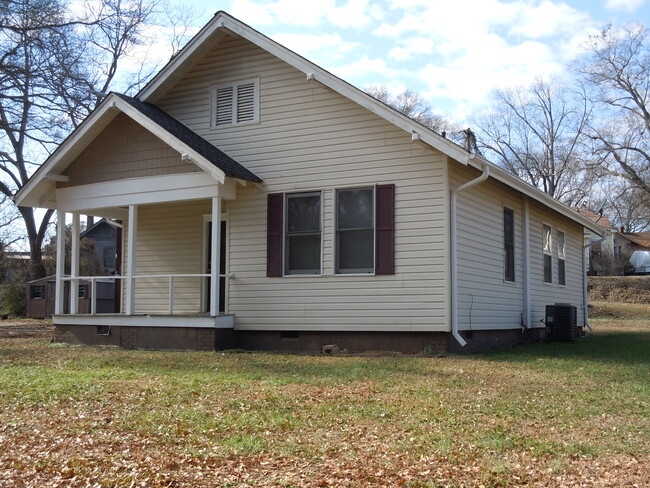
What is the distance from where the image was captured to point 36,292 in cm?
2795

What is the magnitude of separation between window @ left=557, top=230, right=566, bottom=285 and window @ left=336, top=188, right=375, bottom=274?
26.2ft

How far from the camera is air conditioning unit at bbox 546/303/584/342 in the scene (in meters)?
16.1

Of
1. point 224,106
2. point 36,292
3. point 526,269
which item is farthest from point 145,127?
point 36,292

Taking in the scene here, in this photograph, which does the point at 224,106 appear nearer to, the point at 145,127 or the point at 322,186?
the point at 145,127

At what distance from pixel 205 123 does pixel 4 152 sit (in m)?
16.9

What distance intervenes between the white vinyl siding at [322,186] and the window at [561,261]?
783cm

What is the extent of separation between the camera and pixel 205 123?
1465 cm

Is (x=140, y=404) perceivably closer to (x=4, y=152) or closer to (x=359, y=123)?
(x=359, y=123)

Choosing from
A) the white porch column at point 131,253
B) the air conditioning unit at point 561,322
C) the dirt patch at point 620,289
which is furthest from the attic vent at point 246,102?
the dirt patch at point 620,289

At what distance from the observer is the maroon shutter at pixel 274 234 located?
44.2ft

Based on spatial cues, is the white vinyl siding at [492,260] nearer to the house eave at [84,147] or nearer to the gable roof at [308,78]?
the gable roof at [308,78]

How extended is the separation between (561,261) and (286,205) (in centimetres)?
909

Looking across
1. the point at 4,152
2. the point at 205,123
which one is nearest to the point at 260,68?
the point at 205,123

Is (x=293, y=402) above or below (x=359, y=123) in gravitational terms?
below
